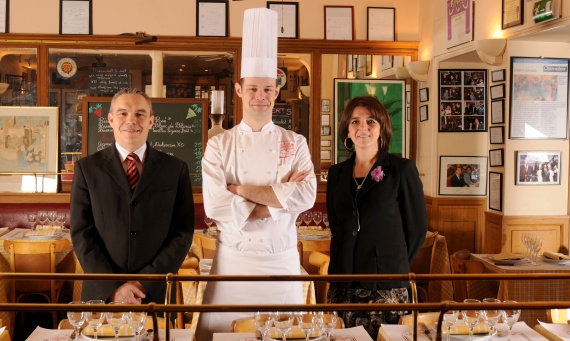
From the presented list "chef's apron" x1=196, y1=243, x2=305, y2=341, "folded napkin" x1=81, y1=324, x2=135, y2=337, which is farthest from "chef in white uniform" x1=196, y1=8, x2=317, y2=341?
"folded napkin" x1=81, y1=324, x2=135, y2=337

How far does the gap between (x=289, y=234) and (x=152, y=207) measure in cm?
57

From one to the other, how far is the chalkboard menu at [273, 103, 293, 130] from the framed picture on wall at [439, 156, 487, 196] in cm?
161

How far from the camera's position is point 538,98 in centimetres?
562

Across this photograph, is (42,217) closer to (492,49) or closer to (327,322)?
(492,49)

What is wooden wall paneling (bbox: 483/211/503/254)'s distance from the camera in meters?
5.73

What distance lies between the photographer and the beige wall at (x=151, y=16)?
675 cm

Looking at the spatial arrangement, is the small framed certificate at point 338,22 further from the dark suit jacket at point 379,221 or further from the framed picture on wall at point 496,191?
the dark suit jacket at point 379,221

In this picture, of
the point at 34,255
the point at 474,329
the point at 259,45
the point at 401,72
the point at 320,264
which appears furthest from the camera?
the point at 401,72

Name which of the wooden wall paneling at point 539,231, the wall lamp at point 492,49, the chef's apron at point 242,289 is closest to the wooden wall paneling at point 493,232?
the wooden wall paneling at point 539,231

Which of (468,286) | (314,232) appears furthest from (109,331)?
(314,232)

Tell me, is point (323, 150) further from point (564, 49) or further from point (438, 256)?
point (564, 49)

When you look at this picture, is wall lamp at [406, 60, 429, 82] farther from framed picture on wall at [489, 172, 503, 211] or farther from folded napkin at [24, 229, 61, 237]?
folded napkin at [24, 229, 61, 237]

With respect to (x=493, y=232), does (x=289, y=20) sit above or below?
above

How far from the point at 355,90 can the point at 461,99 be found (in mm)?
1099
